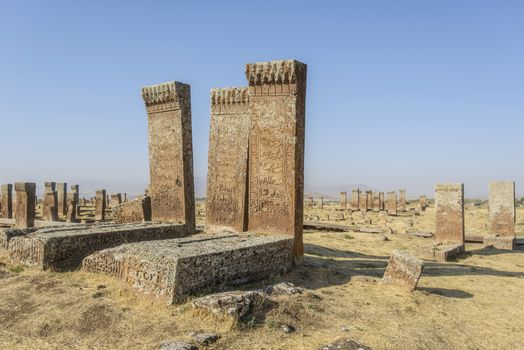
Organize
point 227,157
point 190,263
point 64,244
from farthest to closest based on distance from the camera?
point 227,157 → point 64,244 → point 190,263

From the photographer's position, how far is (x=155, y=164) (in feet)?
43.3

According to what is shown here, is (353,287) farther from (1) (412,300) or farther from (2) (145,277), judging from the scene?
(2) (145,277)

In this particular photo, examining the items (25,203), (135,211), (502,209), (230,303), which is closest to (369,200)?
(502,209)

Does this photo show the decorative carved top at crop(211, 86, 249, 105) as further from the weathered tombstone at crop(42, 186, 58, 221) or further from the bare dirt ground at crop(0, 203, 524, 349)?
the weathered tombstone at crop(42, 186, 58, 221)

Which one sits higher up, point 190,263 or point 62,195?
point 190,263

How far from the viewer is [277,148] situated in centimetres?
999

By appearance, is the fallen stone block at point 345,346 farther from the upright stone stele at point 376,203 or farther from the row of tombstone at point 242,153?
the upright stone stele at point 376,203

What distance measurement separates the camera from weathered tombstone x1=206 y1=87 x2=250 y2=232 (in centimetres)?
1186

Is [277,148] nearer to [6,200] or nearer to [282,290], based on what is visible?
[282,290]

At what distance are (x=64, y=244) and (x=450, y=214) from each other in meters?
12.1

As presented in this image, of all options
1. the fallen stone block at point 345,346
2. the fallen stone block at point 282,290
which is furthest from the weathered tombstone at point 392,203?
the fallen stone block at point 345,346

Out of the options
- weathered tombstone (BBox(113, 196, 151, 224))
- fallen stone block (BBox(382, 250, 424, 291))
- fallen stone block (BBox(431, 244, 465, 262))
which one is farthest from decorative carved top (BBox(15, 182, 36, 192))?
fallen stone block (BBox(431, 244, 465, 262))

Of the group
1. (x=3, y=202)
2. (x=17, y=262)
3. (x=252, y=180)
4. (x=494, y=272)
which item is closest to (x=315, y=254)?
(x=252, y=180)

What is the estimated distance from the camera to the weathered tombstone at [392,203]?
103 feet
